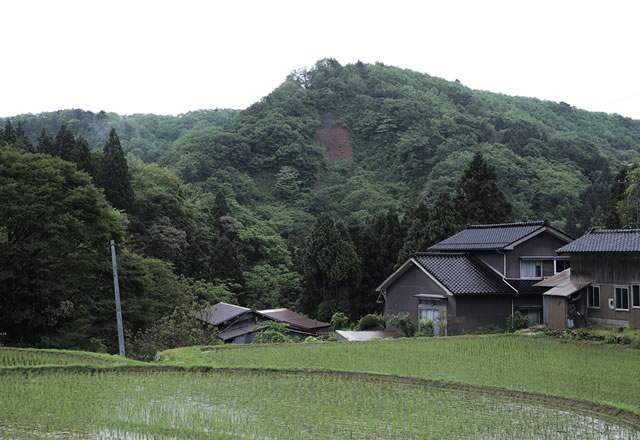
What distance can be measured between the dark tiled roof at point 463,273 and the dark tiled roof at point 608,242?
12.7ft

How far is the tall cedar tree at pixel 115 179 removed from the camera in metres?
39.8

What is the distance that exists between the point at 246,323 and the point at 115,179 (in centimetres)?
1119

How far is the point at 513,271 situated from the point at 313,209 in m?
→ 37.6

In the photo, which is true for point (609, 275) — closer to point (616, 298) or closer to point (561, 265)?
point (616, 298)

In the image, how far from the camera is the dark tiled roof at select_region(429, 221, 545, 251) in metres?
26.9

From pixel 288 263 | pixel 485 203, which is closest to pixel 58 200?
pixel 485 203

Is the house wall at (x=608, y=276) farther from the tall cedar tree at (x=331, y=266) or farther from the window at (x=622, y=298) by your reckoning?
the tall cedar tree at (x=331, y=266)

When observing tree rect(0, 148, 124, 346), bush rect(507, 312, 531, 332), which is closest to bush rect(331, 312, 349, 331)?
bush rect(507, 312, 531, 332)

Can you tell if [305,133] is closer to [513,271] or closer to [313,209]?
[313,209]

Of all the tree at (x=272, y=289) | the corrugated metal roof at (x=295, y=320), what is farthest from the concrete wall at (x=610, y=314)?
the tree at (x=272, y=289)

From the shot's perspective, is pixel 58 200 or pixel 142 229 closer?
pixel 58 200

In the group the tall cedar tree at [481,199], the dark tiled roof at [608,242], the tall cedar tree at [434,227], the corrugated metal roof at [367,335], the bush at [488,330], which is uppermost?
the tall cedar tree at [481,199]

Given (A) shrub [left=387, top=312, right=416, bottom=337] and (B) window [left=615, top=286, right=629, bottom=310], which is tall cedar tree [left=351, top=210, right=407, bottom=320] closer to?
(A) shrub [left=387, top=312, right=416, bottom=337]

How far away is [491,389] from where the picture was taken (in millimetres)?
12227
